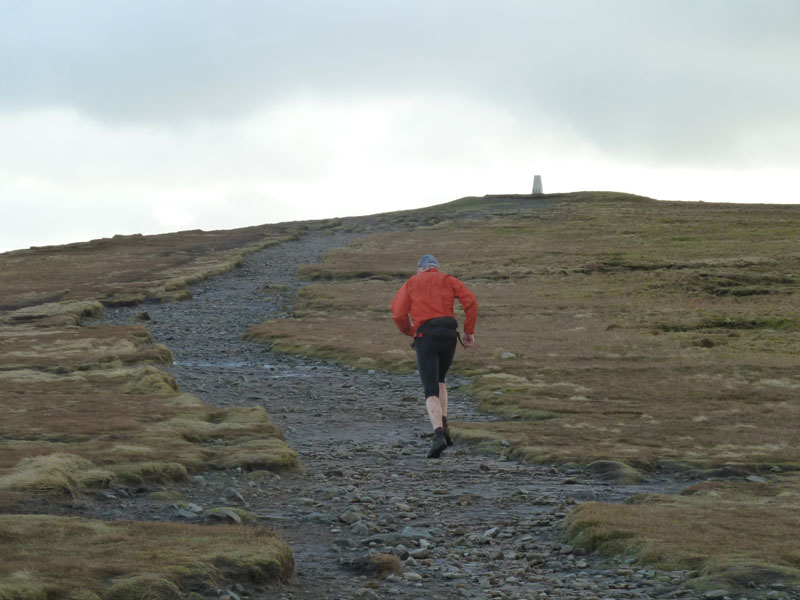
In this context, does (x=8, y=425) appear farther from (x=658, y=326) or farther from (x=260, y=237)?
(x=260, y=237)

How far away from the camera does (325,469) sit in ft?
59.4

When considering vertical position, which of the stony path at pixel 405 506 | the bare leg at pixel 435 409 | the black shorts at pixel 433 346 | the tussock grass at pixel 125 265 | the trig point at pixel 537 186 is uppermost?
the trig point at pixel 537 186

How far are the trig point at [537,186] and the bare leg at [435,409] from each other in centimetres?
11586

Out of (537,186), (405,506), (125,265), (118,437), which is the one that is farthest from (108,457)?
(537,186)

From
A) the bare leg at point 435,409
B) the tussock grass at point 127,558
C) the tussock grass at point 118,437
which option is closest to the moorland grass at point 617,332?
the bare leg at point 435,409

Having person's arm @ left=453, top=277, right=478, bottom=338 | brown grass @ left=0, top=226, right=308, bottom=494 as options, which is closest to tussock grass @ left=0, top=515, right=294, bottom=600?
brown grass @ left=0, top=226, right=308, bottom=494

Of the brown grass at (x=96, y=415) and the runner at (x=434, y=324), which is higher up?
the runner at (x=434, y=324)

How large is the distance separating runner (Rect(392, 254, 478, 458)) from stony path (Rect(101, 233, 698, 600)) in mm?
1367

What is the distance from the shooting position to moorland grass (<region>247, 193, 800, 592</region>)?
68.0ft

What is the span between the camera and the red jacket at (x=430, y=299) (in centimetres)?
1852

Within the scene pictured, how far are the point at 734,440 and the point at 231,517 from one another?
40.6ft

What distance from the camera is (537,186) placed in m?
134

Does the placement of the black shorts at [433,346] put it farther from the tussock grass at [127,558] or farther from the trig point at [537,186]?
the trig point at [537,186]

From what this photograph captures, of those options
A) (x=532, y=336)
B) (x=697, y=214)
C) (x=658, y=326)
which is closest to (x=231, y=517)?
(x=532, y=336)
